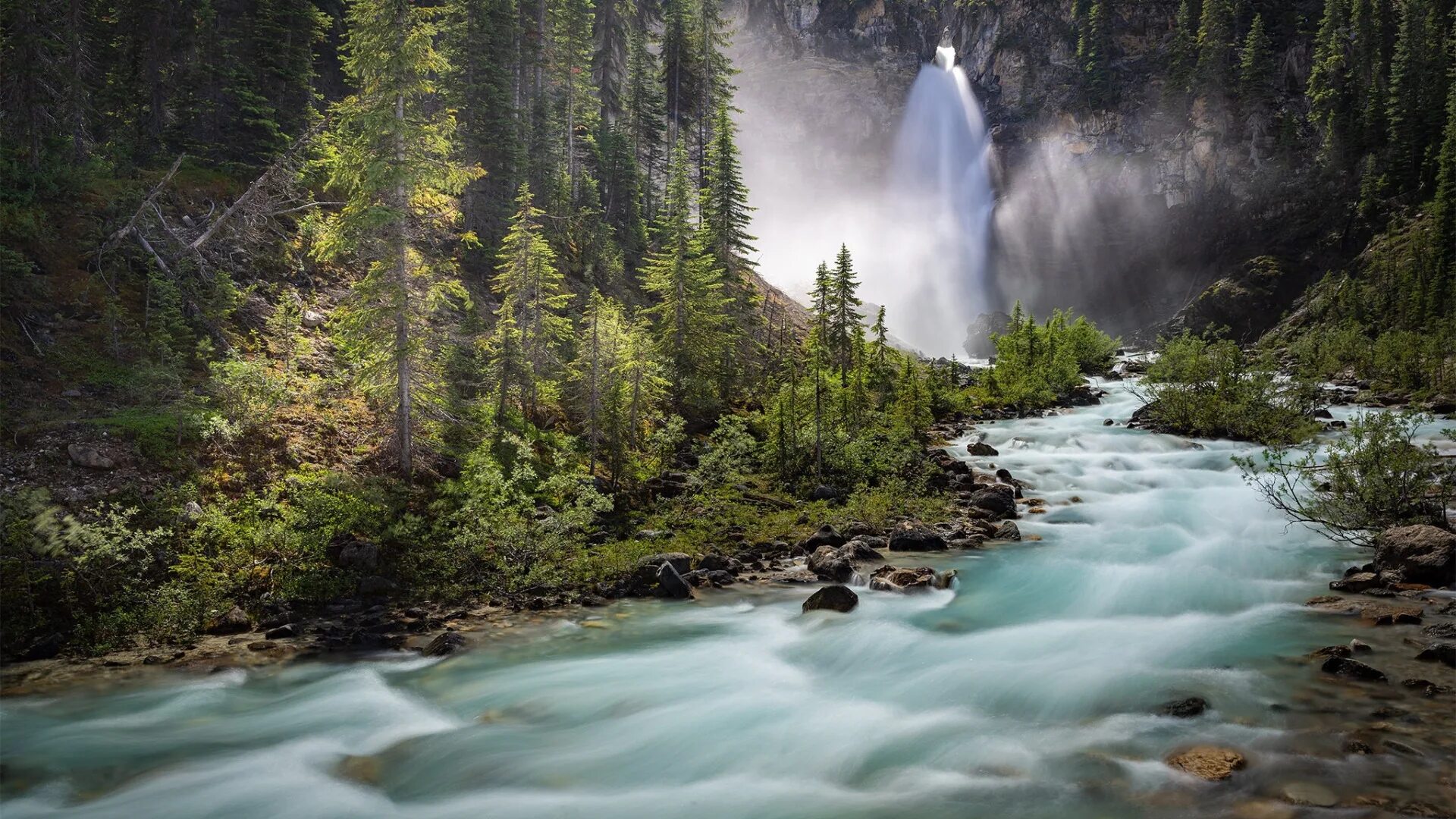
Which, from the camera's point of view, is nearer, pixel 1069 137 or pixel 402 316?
pixel 402 316

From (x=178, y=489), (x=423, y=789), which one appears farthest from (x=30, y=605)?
(x=423, y=789)

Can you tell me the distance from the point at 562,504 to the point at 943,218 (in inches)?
3520

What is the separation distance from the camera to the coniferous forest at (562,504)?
8523 mm

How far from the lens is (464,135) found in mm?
33344

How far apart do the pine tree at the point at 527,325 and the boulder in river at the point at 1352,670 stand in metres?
17.8

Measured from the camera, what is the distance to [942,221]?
96812 millimetres

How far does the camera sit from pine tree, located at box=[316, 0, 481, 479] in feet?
53.4

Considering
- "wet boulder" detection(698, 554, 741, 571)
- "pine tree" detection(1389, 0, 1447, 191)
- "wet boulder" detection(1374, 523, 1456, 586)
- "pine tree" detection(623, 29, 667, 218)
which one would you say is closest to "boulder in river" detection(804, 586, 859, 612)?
"wet boulder" detection(698, 554, 741, 571)

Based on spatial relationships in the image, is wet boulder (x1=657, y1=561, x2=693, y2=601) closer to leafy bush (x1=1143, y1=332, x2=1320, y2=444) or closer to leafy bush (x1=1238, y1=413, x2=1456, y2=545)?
leafy bush (x1=1238, y1=413, x2=1456, y2=545)

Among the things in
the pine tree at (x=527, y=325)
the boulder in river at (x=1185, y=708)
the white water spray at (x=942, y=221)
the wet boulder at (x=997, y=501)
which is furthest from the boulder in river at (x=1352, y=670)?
the white water spray at (x=942, y=221)

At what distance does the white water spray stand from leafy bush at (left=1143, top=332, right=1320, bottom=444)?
57157 millimetres

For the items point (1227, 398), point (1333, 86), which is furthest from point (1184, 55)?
point (1227, 398)

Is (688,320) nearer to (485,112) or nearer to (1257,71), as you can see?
(485,112)

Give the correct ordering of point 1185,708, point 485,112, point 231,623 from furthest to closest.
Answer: point 485,112 → point 231,623 → point 1185,708
